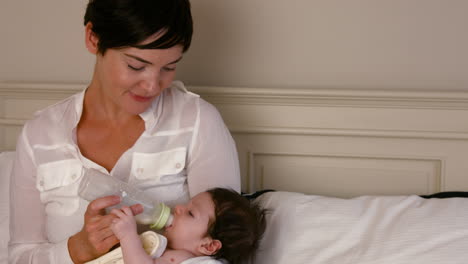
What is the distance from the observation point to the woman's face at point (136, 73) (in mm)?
1393

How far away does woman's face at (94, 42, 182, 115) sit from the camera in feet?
4.57

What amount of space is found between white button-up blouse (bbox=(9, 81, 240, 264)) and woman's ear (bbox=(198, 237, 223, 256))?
0.62ft

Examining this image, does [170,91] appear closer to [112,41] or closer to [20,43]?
[112,41]

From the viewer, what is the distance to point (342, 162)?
1.90m

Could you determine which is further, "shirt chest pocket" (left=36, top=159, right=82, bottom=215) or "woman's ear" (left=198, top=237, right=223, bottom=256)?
"shirt chest pocket" (left=36, top=159, right=82, bottom=215)

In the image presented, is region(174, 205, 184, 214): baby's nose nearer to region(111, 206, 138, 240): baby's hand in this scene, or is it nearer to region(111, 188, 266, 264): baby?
region(111, 188, 266, 264): baby

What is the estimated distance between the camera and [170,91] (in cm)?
168

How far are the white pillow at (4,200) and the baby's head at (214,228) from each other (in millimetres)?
765

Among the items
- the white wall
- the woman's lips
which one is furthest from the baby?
the white wall

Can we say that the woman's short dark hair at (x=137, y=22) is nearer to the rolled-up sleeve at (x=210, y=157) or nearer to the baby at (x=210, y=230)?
the rolled-up sleeve at (x=210, y=157)

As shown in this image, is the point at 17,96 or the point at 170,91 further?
the point at 17,96

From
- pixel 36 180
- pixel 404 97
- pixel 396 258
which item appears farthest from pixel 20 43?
pixel 396 258

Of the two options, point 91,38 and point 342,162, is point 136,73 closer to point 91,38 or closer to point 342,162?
point 91,38

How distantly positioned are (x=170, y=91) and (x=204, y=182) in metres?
0.32
